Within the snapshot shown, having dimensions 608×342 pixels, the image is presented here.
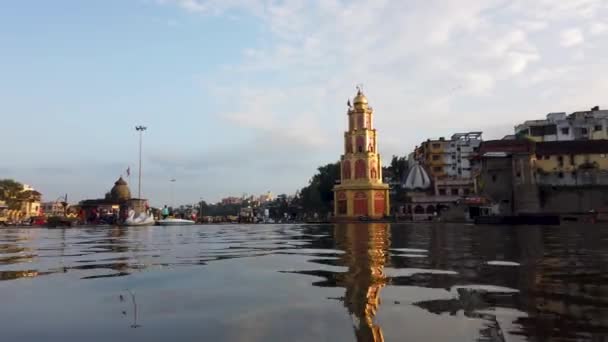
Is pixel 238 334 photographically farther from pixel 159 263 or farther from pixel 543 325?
pixel 159 263

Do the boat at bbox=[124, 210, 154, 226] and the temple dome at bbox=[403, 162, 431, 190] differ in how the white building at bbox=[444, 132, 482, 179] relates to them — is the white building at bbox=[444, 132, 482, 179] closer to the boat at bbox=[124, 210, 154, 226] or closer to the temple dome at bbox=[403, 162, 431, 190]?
the temple dome at bbox=[403, 162, 431, 190]

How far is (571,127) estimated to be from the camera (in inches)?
3310

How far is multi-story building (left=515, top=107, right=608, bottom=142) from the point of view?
82312 millimetres

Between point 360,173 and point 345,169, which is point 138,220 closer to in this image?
point 345,169

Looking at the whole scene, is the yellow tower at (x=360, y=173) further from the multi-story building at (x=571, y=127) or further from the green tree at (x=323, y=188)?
the multi-story building at (x=571, y=127)

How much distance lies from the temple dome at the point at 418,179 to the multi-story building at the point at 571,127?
61.5 feet

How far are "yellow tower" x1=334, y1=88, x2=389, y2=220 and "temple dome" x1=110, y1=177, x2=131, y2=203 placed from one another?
5779 centimetres

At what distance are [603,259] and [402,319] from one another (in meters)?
9.25

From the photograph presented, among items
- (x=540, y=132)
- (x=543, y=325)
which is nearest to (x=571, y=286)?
(x=543, y=325)

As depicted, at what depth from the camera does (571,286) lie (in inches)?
294

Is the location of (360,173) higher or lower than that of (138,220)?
higher

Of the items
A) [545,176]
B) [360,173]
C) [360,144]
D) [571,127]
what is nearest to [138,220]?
[360,173]

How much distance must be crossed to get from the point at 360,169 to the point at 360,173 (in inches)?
31.5

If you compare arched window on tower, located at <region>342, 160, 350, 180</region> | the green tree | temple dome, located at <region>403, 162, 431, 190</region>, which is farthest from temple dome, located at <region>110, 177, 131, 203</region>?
temple dome, located at <region>403, 162, 431, 190</region>
